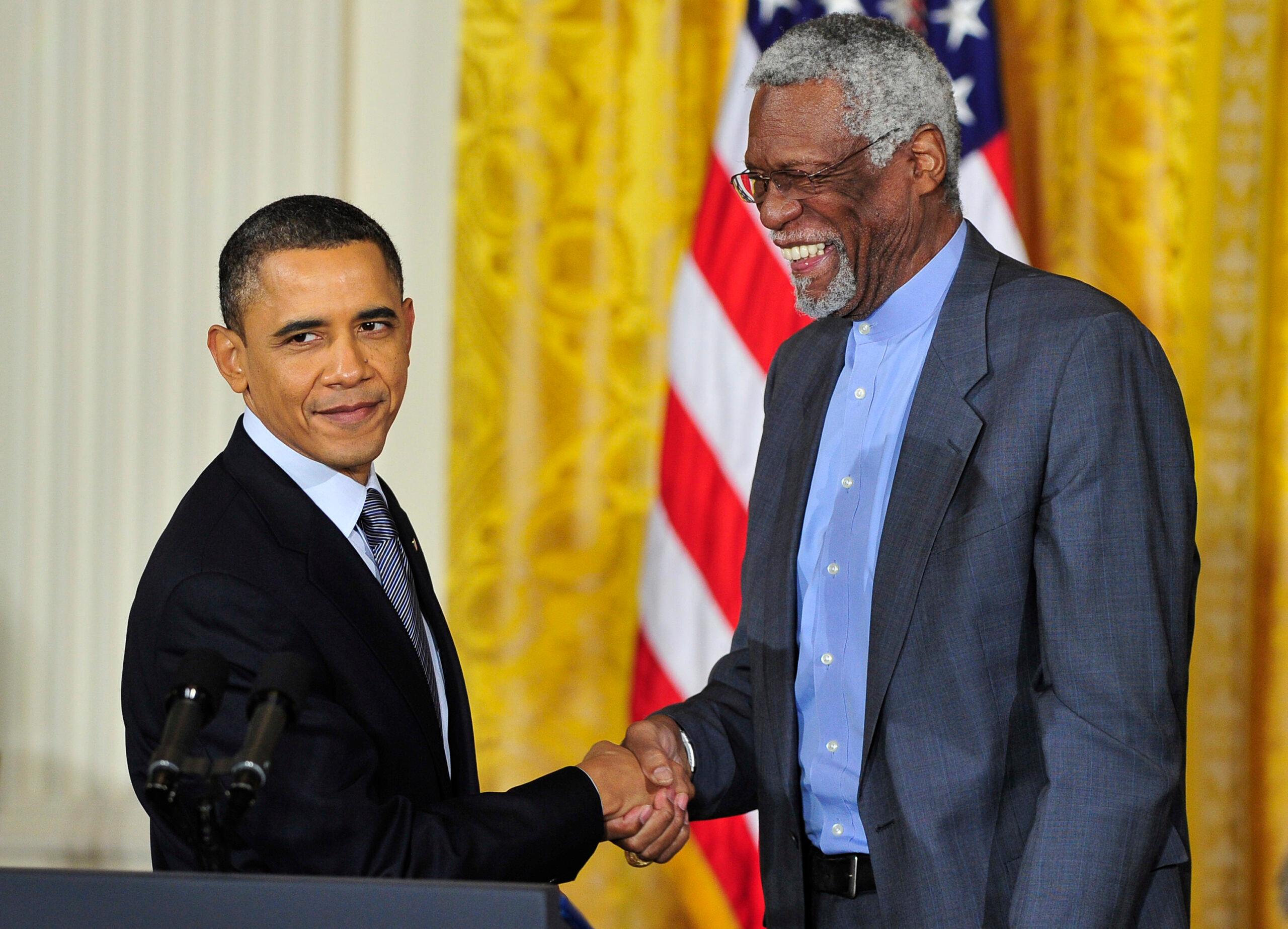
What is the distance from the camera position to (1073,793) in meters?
1.78

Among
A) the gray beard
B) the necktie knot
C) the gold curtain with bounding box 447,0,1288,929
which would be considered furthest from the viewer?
the gold curtain with bounding box 447,0,1288,929

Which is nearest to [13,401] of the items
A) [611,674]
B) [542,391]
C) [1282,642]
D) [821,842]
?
[542,391]

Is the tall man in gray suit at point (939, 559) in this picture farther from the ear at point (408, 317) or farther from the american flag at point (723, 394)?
the american flag at point (723, 394)

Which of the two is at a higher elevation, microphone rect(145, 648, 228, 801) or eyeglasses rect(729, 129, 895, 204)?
eyeglasses rect(729, 129, 895, 204)

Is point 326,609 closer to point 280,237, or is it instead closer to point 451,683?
point 451,683

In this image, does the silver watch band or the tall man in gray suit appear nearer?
the tall man in gray suit

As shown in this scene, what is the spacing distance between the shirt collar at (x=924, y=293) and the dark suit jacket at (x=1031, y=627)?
42 millimetres

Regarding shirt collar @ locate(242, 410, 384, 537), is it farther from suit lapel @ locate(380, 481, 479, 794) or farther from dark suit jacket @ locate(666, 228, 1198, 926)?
dark suit jacket @ locate(666, 228, 1198, 926)

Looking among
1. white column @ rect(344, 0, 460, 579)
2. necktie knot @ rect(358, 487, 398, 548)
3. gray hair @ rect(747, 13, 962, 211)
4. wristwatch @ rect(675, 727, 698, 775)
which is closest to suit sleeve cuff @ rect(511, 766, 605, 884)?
wristwatch @ rect(675, 727, 698, 775)

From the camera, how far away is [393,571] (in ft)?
6.89

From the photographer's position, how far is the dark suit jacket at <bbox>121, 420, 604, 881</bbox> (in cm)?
179

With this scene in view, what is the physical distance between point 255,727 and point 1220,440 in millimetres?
2971

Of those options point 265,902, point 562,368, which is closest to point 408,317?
point 265,902

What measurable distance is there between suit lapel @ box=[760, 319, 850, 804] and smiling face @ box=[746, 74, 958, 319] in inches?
6.7
